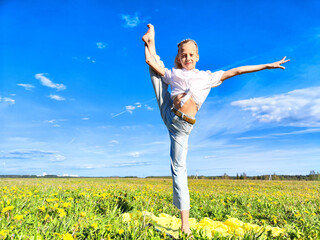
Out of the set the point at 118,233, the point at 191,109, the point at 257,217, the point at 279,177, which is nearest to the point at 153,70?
the point at 191,109

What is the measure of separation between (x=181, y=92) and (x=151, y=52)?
0.87m

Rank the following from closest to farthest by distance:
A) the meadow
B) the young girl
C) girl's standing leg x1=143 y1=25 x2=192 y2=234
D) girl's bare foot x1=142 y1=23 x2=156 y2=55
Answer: the meadow → girl's standing leg x1=143 y1=25 x2=192 y2=234 → the young girl → girl's bare foot x1=142 y1=23 x2=156 y2=55

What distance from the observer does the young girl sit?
12.9ft

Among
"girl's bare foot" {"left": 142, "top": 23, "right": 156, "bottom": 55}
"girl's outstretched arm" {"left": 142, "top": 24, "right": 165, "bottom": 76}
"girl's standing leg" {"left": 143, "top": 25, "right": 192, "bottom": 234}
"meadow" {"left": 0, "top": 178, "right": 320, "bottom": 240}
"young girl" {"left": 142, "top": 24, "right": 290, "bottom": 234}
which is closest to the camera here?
"meadow" {"left": 0, "top": 178, "right": 320, "bottom": 240}

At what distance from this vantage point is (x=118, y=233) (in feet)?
10.7

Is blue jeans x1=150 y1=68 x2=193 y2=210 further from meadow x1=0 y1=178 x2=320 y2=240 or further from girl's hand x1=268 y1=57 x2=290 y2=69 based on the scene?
girl's hand x1=268 y1=57 x2=290 y2=69

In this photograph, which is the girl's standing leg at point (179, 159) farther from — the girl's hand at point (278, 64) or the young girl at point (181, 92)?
the girl's hand at point (278, 64)

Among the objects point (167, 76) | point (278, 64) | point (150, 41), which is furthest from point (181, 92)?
point (278, 64)

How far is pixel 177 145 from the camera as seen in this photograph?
13.1ft

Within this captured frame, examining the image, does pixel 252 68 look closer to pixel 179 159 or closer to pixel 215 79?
pixel 215 79

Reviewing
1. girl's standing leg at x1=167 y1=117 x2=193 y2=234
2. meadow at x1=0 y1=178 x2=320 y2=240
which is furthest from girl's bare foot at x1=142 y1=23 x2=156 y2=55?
meadow at x1=0 y1=178 x2=320 y2=240

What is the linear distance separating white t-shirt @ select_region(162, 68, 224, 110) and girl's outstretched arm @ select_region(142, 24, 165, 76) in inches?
5.7

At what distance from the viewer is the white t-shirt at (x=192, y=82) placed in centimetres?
402

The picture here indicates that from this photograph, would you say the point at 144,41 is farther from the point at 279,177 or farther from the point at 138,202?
the point at 279,177
